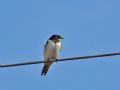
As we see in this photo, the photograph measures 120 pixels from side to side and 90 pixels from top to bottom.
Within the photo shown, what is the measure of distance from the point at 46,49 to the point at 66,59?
12.9 ft

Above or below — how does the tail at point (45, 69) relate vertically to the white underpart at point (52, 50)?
below

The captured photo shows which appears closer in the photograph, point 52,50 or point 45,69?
point 45,69

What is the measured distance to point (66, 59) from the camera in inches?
368

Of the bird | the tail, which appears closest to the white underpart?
the bird

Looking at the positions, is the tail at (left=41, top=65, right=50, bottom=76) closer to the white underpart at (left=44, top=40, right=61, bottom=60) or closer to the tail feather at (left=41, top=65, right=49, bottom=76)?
the tail feather at (left=41, top=65, right=49, bottom=76)

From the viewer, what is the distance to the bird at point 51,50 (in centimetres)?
1305

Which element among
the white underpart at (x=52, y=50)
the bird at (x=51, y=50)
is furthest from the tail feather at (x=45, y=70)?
the white underpart at (x=52, y=50)

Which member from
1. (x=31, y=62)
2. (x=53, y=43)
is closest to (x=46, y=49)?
(x=53, y=43)

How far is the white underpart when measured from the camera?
42.9 ft

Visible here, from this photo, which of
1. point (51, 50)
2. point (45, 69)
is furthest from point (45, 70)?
point (51, 50)

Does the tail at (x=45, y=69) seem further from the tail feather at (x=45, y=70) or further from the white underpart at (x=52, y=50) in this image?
the white underpart at (x=52, y=50)

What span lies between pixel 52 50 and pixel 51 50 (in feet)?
0.07

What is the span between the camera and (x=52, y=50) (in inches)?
517

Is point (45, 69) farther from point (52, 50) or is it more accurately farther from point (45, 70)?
point (52, 50)
